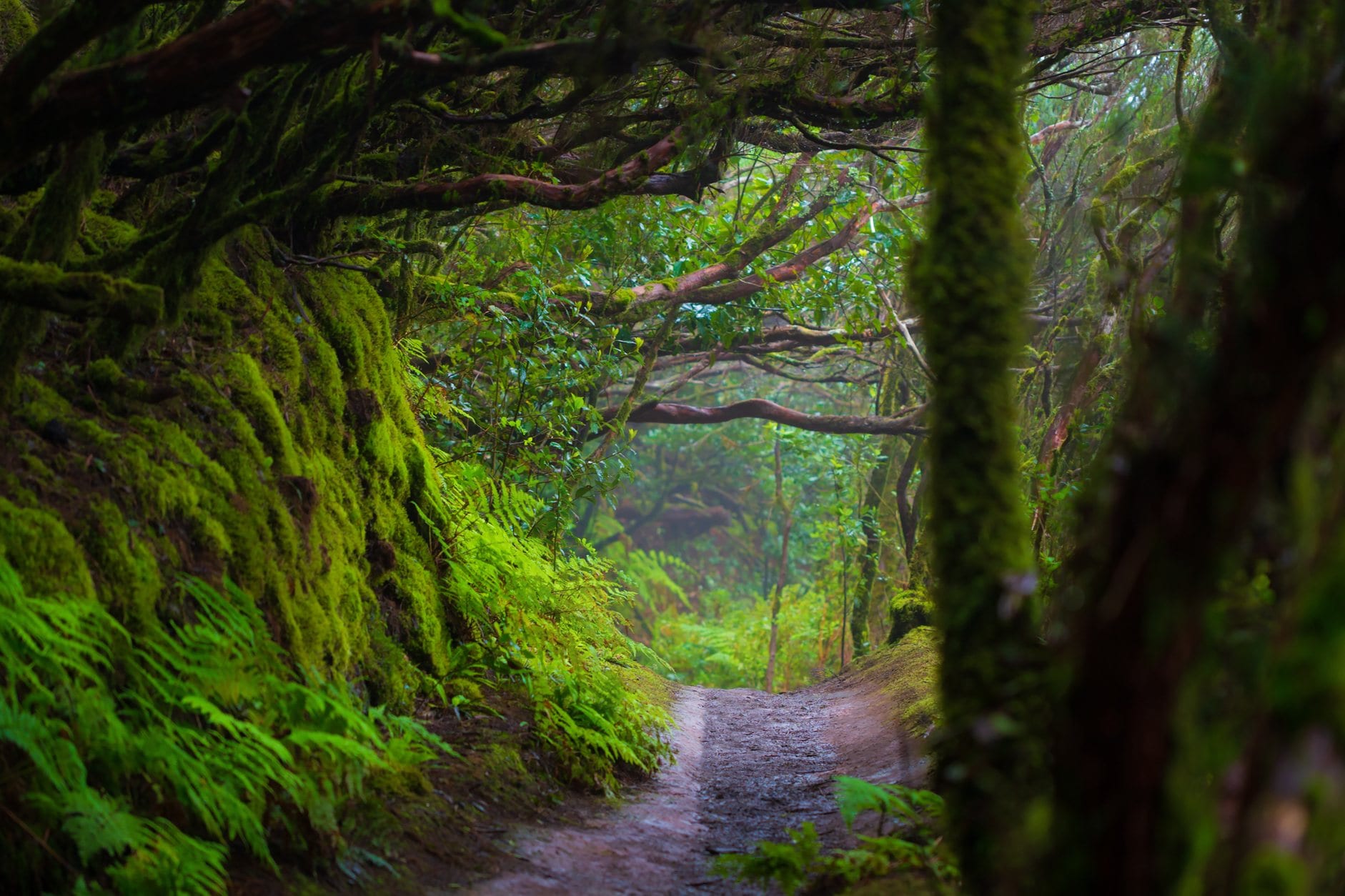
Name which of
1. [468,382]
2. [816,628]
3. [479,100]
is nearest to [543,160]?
[479,100]

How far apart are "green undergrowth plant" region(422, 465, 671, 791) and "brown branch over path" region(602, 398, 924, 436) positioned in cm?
466

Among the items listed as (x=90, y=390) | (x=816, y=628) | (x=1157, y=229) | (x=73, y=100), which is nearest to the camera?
(x=73, y=100)

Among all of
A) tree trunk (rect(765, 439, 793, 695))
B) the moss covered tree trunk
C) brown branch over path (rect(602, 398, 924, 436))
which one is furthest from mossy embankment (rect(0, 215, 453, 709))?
tree trunk (rect(765, 439, 793, 695))

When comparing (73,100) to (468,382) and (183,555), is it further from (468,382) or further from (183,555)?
(468,382)

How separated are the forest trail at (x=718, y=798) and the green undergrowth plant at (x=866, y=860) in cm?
46

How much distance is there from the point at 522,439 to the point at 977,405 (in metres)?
6.88

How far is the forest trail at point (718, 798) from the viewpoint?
12.4 ft

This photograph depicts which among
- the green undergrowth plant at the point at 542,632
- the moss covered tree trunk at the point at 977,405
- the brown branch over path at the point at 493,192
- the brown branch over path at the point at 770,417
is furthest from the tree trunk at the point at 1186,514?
the brown branch over path at the point at 770,417

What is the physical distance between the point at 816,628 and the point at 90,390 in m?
15.3

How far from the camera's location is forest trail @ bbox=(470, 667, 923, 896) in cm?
378

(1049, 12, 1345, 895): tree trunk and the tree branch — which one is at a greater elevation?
the tree branch

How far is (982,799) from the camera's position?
7.00ft

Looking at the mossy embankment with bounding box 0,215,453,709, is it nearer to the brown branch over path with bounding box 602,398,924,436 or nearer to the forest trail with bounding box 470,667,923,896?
the forest trail with bounding box 470,667,923,896

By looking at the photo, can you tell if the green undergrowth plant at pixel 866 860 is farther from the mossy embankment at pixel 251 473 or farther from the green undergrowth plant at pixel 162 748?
the mossy embankment at pixel 251 473
